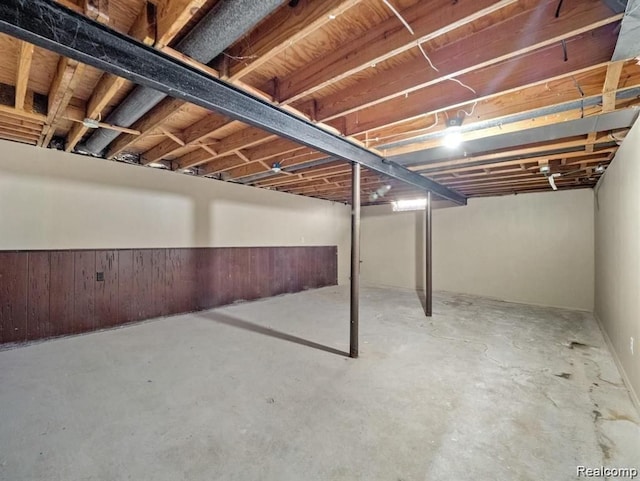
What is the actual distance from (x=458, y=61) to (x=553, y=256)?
556cm

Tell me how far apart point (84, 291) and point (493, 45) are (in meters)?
5.00

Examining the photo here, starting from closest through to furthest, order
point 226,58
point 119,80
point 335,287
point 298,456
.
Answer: point 298,456, point 226,58, point 119,80, point 335,287

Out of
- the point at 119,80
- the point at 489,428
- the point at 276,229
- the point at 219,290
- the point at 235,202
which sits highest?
the point at 119,80

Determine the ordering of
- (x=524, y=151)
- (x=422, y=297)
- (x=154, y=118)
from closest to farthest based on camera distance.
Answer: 1. (x=154, y=118)
2. (x=524, y=151)
3. (x=422, y=297)

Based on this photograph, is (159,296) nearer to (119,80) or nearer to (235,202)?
(235,202)

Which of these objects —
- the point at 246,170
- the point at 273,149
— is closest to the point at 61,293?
the point at 246,170

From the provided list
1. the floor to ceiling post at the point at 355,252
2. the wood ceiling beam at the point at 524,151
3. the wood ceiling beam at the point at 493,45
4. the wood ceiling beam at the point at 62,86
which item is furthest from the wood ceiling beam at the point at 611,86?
the wood ceiling beam at the point at 62,86

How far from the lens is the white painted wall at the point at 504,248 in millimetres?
5387

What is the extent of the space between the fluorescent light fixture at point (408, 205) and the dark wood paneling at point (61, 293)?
22.0 feet

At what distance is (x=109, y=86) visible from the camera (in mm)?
2164

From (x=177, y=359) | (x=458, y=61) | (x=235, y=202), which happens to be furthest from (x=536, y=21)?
(x=235, y=202)

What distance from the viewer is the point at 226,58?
5.97 feet

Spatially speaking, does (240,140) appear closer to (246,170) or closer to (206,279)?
(246,170)

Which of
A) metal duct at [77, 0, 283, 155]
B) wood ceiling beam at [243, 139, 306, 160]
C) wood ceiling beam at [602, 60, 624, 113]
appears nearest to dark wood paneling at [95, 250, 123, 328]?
wood ceiling beam at [243, 139, 306, 160]
